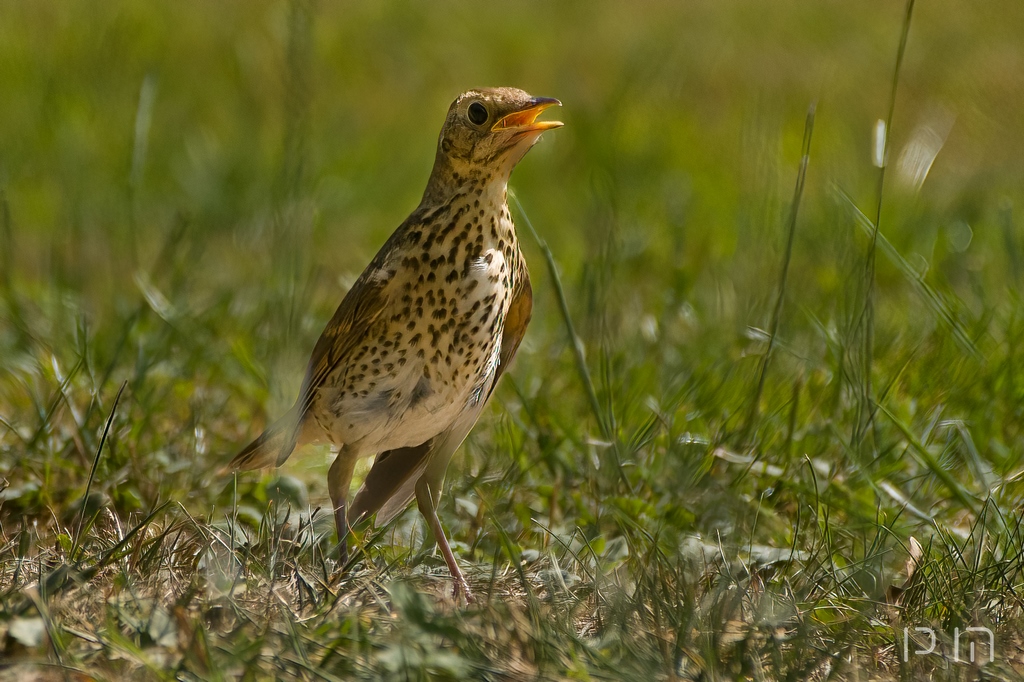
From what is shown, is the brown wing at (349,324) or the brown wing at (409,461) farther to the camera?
the brown wing at (409,461)

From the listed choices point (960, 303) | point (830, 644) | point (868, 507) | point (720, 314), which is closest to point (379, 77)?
point (720, 314)

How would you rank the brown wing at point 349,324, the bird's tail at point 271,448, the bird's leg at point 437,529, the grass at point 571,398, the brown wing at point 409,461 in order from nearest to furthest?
the grass at point 571,398 < the bird's leg at point 437,529 < the brown wing at point 349,324 < the bird's tail at point 271,448 < the brown wing at point 409,461

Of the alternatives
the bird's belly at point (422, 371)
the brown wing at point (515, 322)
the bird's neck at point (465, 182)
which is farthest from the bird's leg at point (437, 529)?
the bird's neck at point (465, 182)

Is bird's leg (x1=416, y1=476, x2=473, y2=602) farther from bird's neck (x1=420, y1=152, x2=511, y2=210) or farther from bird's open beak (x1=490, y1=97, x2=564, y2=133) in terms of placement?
bird's open beak (x1=490, y1=97, x2=564, y2=133)

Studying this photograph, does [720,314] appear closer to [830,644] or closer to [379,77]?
[830,644]

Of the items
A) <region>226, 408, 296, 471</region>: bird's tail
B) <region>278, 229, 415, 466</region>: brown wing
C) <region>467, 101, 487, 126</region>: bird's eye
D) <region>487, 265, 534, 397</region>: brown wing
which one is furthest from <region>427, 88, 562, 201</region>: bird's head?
<region>226, 408, 296, 471</region>: bird's tail

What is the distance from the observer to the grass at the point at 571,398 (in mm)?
2463

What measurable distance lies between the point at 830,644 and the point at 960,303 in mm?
2146

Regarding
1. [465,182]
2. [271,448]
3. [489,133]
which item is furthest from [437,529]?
[489,133]

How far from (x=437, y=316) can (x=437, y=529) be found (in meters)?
0.58

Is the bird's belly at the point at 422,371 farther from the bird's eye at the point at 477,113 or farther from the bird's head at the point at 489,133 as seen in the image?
the bird's eye at the point at 477,113

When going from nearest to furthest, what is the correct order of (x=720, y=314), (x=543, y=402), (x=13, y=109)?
(x=543, y=402) < (x=720, y=314) < (x=13, y=109)

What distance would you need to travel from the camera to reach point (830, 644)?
2.49 m

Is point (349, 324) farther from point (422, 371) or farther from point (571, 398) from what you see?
point (571, 398)
